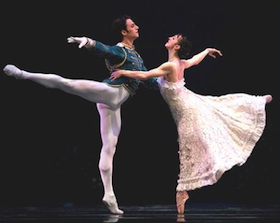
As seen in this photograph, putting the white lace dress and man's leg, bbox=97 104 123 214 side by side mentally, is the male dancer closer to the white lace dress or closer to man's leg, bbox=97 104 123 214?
man's leg, bbox=97 104 123 214

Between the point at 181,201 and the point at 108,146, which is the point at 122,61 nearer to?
the point at 108,146

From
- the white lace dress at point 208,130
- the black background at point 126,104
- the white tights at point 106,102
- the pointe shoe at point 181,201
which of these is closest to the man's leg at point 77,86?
the white tights at point 106,102

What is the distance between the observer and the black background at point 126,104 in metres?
5.97

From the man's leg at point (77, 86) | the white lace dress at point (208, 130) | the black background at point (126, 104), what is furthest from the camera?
the black background at point (126, 104)

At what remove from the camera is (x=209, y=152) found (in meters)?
4.48

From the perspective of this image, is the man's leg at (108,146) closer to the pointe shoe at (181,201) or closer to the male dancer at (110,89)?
the male dancer at (110,89)

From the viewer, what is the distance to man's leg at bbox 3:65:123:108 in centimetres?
436

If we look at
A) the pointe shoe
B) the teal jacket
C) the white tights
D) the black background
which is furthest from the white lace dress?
the black background

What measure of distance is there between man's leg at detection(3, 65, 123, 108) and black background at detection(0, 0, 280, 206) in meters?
1.57

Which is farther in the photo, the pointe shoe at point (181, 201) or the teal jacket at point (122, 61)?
the pointe shoe at point (181, 201)

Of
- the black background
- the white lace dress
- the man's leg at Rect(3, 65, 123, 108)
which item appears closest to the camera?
the man's leg at Rect(3, 65, 123, 108)

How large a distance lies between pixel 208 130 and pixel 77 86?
0.94 metres

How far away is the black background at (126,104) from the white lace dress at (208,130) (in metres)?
1.51

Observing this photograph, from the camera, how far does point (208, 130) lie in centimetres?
456
